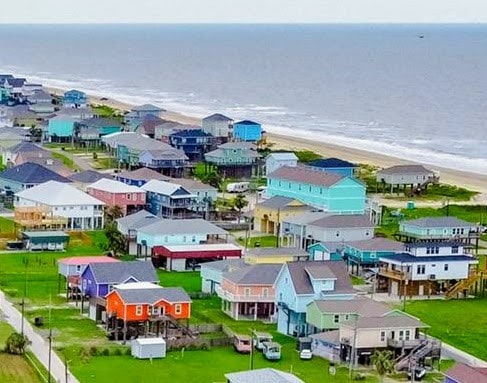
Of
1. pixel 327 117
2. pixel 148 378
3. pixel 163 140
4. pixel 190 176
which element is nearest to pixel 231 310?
pixel 148 378

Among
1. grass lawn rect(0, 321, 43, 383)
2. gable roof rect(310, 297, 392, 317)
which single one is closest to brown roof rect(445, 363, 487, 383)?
gable roof rect(310, 297, 392, 317)

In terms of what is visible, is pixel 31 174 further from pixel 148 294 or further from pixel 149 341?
pixel 149 341

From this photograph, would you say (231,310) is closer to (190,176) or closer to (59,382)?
(59,382)

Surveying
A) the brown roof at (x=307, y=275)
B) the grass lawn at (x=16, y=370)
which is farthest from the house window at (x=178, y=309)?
the grass lawn at (x=16, y=370)

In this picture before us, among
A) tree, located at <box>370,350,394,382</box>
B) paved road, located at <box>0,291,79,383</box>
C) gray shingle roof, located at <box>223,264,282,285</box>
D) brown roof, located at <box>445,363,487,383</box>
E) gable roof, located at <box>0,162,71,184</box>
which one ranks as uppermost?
brown roof, located at <box>445,363,487,383</box>

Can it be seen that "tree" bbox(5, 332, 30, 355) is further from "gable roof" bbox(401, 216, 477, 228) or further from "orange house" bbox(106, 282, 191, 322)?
"gable roof" bbox(401, 216, 477, 228)

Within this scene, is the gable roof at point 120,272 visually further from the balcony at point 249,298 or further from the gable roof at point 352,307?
the gable roof at point 352,307

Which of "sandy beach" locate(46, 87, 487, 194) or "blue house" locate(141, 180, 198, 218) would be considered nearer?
"blue house" locate(141, 180, 198, 218)
